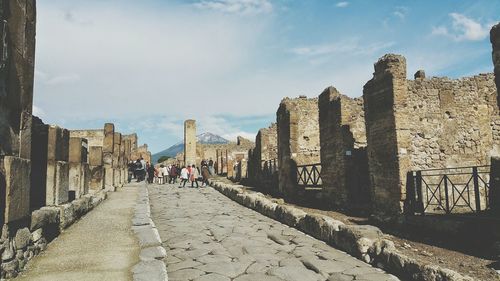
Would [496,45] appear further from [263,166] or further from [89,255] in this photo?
[263,166]

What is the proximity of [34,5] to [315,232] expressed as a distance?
5.38 meters

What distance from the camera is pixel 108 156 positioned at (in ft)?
53.4

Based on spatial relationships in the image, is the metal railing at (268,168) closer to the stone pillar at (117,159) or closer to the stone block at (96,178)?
the stone pillar at (117,159)

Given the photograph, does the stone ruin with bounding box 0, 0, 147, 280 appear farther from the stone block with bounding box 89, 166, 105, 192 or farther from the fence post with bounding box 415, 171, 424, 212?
the fence post with bounding box 415, 171, 424, 212

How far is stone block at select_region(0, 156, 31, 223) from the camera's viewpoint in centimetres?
373

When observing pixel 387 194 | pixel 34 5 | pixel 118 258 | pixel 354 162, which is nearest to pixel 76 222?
pixel 118 258

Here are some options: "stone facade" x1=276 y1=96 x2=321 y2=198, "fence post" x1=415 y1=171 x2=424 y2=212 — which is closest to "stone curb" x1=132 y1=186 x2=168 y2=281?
"fence post" x1=415 y1=171 x2=424 y2=212

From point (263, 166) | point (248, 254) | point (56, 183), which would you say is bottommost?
point (248, 254)

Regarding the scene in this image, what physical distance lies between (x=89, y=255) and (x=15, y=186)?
117cm

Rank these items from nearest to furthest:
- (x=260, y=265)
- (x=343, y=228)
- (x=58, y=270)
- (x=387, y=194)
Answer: (x=58, y=270) → (x=260, y=265) → (x=343, y=228) → (x=387, y=194)

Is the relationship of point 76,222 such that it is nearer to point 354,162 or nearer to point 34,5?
point 34,5

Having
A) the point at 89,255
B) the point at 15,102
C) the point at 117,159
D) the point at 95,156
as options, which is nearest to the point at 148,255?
the point at 89,255

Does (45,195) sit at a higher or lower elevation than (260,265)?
higher

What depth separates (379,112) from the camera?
29.7 ft
